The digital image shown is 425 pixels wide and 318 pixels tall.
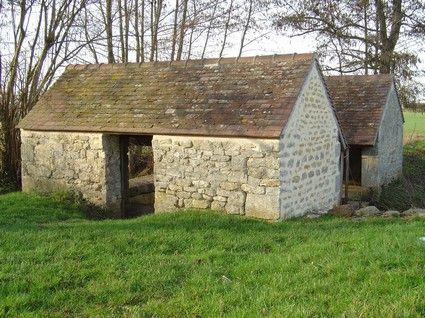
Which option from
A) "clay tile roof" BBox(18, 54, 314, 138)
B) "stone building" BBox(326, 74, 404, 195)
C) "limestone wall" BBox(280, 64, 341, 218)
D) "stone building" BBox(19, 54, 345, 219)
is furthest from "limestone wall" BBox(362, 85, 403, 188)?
"clay tile roof" BBox(18, 54, 314, 138)

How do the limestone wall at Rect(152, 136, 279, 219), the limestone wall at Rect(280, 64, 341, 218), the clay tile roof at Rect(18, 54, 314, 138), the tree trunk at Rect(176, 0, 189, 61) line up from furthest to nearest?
the tree trunk at Rect(176, 0, 189, 61) < the clay tile roof at Rect(18, 54, 314, 138) < the limestone wall at Rect(280, 64, 341, 218) < the limestone wall at Rect(152, 136, 279, 219)

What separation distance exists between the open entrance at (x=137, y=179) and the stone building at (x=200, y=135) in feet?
0.25

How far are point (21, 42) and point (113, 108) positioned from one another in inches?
212

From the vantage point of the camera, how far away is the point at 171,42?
822 inches

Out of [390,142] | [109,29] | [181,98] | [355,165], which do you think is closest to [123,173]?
[181,98]

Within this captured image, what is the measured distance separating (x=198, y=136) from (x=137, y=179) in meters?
4.96

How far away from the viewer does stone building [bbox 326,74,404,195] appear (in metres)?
15.1

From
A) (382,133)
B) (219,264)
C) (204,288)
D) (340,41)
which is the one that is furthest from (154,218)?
(340,41)

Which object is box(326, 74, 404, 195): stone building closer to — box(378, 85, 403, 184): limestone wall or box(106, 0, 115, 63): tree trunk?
box(378, 85, 403, 184): limestone wall

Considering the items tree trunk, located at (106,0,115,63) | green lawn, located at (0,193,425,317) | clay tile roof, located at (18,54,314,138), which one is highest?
tree trunk, located at (106,0,115,63)

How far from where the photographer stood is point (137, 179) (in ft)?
46.1

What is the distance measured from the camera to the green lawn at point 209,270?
4.36 m

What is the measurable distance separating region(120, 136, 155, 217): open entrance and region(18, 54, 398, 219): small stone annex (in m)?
0.04

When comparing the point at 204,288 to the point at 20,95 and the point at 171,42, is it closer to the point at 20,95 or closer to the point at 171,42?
the point at 20,95
